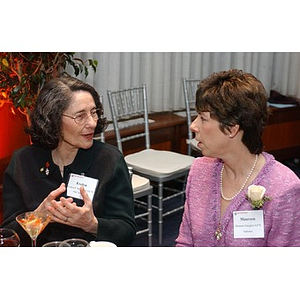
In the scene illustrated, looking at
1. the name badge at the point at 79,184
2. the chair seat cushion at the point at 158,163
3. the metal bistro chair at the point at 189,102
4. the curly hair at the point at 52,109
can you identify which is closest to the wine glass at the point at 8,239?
the name badge at the point at 79,184

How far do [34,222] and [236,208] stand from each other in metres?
0.72

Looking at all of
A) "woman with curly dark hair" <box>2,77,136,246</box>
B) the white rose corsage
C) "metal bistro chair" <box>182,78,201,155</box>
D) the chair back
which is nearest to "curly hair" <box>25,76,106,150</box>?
"woman with curly dark hair" <box>2,77,136,246</box>

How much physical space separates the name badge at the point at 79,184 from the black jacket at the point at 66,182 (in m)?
0.05

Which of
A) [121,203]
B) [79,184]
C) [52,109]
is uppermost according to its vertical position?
[52,109]

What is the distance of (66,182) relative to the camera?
2.20 meters

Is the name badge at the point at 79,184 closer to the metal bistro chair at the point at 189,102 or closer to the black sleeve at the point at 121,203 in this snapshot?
the black sleeve at the point at 121,203

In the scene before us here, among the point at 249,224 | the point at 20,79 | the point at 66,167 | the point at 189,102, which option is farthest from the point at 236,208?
the point at 189,102

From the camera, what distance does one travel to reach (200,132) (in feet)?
6.31

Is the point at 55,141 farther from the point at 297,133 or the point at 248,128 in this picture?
the point at 297,133

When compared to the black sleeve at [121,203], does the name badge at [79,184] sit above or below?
above

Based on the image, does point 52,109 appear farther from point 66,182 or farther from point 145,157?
point 145,157

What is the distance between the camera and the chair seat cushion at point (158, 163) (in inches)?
154

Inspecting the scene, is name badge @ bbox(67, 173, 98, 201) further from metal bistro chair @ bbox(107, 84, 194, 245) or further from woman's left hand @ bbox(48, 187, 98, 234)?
metal bistro chair @ bbox(107, 84, 194, 245)
